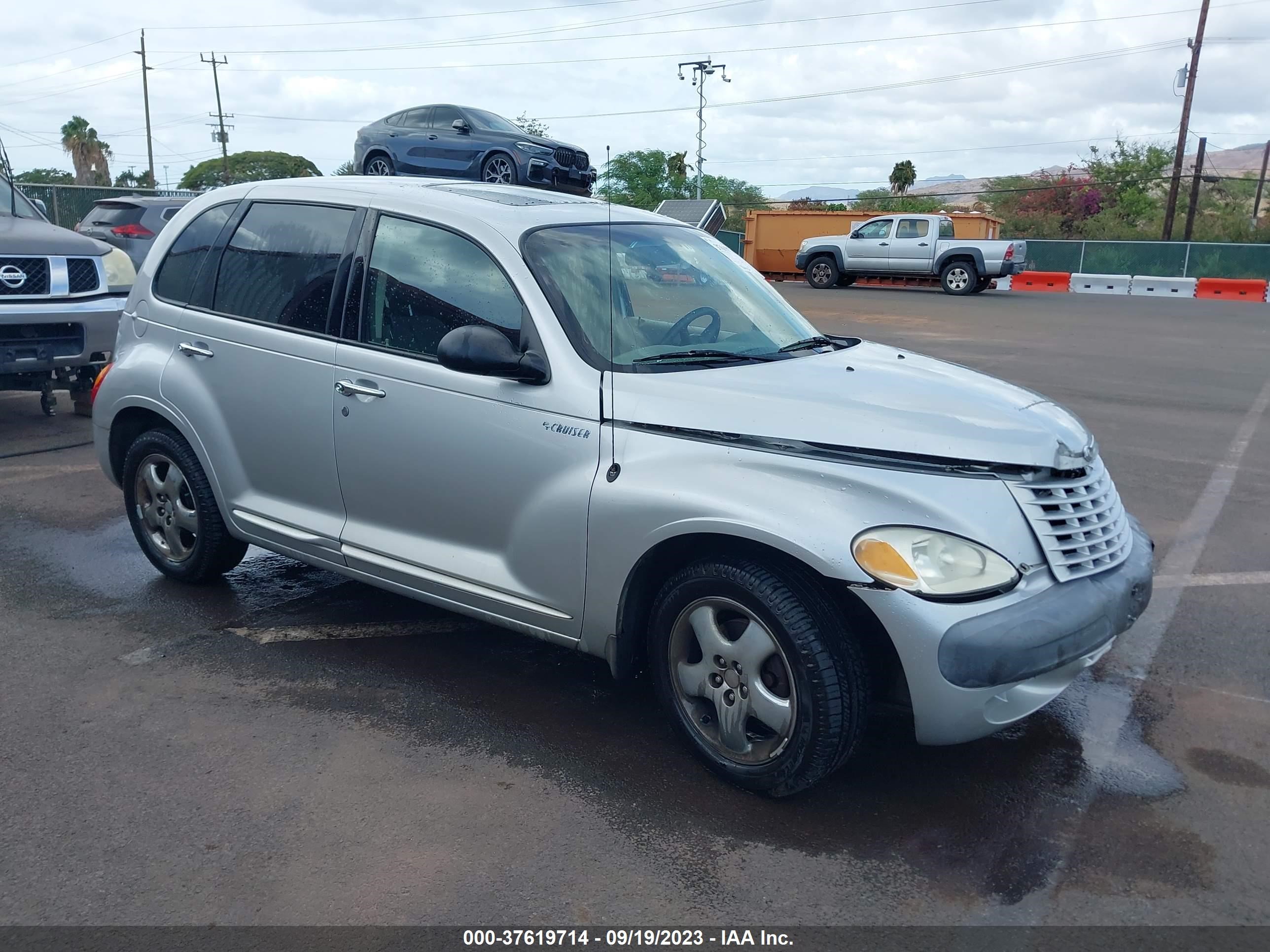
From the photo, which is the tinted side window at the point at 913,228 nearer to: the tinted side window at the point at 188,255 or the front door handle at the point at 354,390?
the tinted side window at the point at 188,255

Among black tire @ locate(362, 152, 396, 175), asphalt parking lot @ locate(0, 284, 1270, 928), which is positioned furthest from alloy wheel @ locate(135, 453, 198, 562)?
black tire @ locate(362, 152, 396, 175)

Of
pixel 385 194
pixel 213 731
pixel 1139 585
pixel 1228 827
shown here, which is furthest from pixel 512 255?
pixel 1228 827

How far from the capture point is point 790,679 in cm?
323

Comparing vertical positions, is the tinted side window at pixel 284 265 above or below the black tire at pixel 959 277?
above

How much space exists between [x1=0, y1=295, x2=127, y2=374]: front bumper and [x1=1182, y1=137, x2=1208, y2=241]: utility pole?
41.4m

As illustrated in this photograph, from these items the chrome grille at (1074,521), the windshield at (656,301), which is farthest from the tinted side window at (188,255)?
the chrome grille at (1074,521)

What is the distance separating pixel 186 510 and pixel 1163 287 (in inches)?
1156

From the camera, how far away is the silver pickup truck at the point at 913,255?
83.8ft

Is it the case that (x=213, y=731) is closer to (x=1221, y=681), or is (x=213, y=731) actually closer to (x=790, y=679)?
(x=790, y=679)

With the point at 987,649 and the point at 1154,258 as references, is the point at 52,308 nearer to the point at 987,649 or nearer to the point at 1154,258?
the point at 987,649

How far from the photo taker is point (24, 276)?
26.7 feet

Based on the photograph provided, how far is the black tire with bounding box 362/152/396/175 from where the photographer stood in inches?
505

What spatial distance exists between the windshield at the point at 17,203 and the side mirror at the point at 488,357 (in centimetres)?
719

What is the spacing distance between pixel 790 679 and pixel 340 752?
157cm
